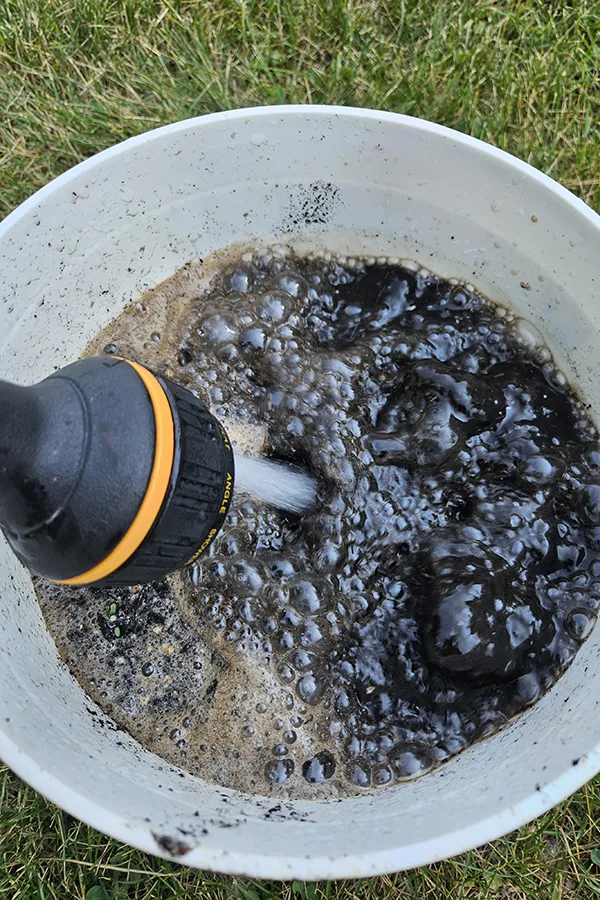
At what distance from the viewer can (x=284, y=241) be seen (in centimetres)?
105

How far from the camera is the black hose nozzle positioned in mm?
571

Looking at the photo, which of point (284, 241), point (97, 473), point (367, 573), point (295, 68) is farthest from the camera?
point (295, 68)

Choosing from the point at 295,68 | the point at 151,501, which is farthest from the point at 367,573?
the point at 295,68

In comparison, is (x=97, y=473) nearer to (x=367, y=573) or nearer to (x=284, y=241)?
(x=367, y=573)

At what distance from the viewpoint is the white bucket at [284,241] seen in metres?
0.65

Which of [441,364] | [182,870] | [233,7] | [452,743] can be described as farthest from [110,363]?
[233,7]

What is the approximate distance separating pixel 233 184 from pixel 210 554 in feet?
1.64

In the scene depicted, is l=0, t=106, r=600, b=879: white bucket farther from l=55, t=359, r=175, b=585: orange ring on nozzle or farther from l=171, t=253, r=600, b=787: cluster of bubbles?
l=55, t=359, r=175, b=585: orange ring on nozzle

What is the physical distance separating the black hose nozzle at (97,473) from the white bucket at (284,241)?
22 centimetres

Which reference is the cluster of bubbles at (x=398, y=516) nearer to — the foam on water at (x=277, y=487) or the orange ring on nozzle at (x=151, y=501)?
the foam on water at (x=277, y=487)

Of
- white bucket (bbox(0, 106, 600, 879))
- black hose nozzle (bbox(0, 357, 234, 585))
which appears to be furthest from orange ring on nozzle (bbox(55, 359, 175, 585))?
white bucket (bbox(0, 106, 600, 879))

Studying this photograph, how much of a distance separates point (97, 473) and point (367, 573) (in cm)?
42

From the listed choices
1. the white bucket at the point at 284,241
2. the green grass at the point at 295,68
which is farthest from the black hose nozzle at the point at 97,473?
the green grass at the point at 295,68

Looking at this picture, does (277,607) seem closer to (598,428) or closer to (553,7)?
(598,428)
